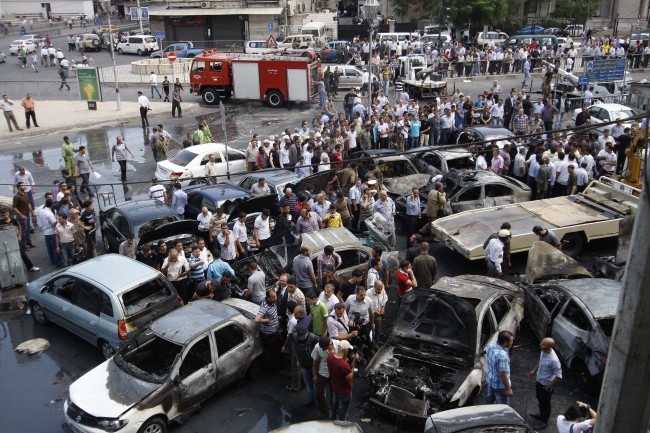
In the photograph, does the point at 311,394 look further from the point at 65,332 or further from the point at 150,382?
the point at 65,332

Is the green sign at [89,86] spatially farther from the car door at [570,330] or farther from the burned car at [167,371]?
the car door at [570,330]

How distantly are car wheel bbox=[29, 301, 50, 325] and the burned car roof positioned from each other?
10.5 feet

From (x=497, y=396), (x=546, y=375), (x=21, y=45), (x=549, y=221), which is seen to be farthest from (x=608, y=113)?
(x=21, y=45)

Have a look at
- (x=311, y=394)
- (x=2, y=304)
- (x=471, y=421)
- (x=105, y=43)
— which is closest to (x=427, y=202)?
(x=311, y=394)

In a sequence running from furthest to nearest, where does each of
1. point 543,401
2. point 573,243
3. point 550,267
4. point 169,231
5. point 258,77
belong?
point 258,77, point 573,243, point 169,231, point 550,267, point 543,401

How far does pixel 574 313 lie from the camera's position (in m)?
9.26

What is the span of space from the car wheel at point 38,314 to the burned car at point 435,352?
6.14 meters

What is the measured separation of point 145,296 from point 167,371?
212 cm

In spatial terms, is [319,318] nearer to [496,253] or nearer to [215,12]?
[496,253]

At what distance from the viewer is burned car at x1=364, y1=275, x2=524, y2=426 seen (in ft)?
26.3

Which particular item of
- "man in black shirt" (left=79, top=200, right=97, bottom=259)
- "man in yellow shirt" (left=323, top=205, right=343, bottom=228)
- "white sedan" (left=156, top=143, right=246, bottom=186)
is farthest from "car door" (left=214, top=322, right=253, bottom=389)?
"white sedan" (left=156, top=143, right=246, bottom=186)

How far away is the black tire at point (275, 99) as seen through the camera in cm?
2945

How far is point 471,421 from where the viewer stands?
22.4 feet

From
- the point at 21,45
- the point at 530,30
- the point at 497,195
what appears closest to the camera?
the point at 497,195
